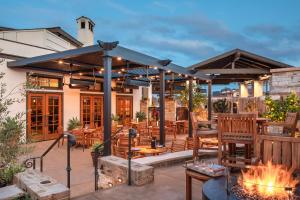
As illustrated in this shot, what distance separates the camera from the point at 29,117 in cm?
1033

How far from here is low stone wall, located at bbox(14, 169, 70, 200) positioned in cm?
318

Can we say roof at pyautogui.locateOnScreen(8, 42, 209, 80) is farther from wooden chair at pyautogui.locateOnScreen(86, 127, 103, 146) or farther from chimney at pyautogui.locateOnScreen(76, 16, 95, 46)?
chimney at pyautogui.locateOnScreen(76, 16, 95, 46)

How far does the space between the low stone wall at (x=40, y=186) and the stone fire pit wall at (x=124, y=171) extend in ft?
3.66

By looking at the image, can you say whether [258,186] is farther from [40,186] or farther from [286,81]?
[286,81]

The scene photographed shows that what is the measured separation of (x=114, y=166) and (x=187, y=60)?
118 m

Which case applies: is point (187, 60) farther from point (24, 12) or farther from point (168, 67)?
point (168, 67)

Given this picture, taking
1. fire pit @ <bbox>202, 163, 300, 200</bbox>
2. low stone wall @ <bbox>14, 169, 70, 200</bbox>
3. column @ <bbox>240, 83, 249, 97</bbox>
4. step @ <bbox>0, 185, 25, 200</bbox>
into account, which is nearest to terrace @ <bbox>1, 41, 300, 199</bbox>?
fire pit @ <bbox>202, 163, 300, 200</bbox>

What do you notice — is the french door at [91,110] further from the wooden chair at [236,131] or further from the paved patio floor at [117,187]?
the wooden chair at [236,131]

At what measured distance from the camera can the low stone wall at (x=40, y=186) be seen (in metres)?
3.18

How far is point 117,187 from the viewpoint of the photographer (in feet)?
13.1

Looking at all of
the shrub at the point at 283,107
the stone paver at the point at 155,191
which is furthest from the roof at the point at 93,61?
the shrub at the point at 283,107

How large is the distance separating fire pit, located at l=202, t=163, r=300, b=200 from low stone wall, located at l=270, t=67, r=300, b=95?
6.20 m

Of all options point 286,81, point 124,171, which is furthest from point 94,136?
point 286,81

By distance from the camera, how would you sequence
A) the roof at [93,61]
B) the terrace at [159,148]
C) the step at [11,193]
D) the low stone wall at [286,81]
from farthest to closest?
1. the low stone wall at [286,81]
2. the roof at [93,61]
3. the terrace at [159,148]
4. the step at [11,193]
